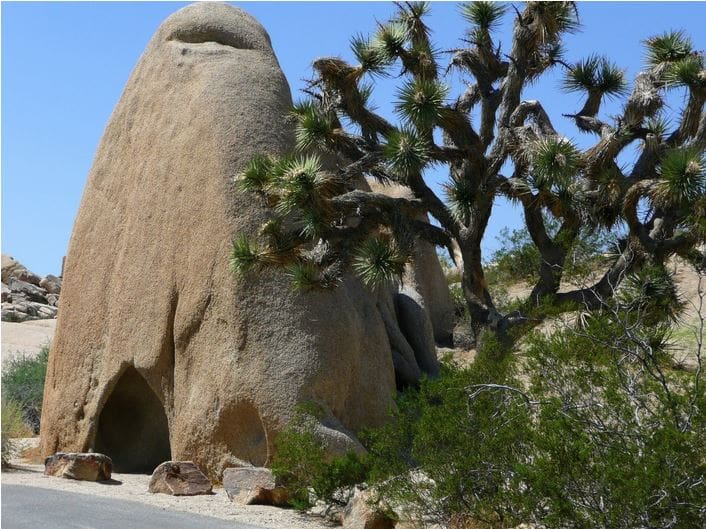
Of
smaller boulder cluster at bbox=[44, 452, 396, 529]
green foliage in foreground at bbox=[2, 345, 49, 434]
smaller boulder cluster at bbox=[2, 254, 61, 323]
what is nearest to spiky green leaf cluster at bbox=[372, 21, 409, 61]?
smaller boulder cluster at bbox=[44, 452, 396, 529]

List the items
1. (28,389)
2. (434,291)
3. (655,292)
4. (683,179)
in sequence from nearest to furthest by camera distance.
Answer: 1. (683,179)
2. (655,292)
3. (434,291)
4. (28,389)

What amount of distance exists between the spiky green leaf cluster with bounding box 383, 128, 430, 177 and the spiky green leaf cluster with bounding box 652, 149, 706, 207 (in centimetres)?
257

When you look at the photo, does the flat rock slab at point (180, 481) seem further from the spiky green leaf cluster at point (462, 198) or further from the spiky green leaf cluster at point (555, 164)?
the spiky green leaf cluster at point (555, 164)

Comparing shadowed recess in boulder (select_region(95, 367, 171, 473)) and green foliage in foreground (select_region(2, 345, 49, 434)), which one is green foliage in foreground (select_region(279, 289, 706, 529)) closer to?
shadowed recess in boulder (select_region(95, 367, 171, 473))

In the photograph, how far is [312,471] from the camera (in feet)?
33.1

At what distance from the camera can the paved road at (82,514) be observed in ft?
→ 24.6

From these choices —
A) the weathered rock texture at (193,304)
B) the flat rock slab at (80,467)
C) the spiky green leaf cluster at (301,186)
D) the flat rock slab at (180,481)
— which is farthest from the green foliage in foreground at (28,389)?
the spiky green leaf cluster at (301,186)

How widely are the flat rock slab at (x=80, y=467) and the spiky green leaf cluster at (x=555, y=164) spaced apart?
5.74 meters

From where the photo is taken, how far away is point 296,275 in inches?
442

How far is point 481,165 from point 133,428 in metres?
5.95

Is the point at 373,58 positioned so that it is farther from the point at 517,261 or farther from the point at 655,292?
the point at 517,261

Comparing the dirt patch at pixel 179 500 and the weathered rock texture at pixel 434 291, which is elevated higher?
the weathered rock texture at pixel 434 291

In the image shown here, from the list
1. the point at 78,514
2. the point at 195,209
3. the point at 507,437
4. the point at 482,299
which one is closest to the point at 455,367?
the point at 507,437

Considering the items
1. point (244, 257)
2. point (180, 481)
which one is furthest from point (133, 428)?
point (244, 257)
